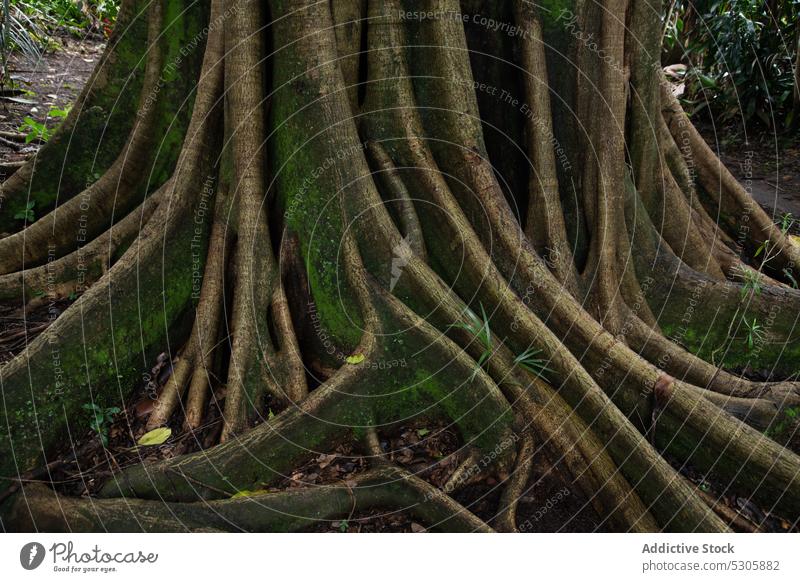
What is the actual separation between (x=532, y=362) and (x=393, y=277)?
848 millimetres

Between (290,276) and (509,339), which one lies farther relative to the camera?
(290,276)

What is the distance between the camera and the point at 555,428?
3.03 meters

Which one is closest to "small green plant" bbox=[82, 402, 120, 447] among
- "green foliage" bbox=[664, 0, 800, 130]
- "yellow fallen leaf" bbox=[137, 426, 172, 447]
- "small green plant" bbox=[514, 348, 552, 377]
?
"yellow fallen leaf" bbox=[137, 426, 172, 447]

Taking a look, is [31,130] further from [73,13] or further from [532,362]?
[532,362]

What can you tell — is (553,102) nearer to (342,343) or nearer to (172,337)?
(342,343)

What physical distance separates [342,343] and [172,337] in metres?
1.03

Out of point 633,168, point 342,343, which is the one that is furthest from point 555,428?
point 633,168

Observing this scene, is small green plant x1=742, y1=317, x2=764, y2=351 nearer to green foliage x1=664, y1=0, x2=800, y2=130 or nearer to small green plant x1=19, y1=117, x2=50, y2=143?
green foliage x1=664, y1=0, x2=800, y2=130

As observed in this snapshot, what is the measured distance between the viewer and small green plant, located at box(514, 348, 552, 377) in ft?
10.1

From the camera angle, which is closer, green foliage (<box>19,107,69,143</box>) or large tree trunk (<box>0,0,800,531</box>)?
large tree trunk (<box>0,0,800,531</box>)

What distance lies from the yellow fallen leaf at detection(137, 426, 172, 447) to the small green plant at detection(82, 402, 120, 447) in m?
0.19

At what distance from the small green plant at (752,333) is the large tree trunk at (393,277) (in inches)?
0.8

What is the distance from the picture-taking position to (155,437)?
3.15 meters

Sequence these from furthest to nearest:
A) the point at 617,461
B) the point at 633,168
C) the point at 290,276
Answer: the point at 633,168, the point at 290,276, the point at 617,461
